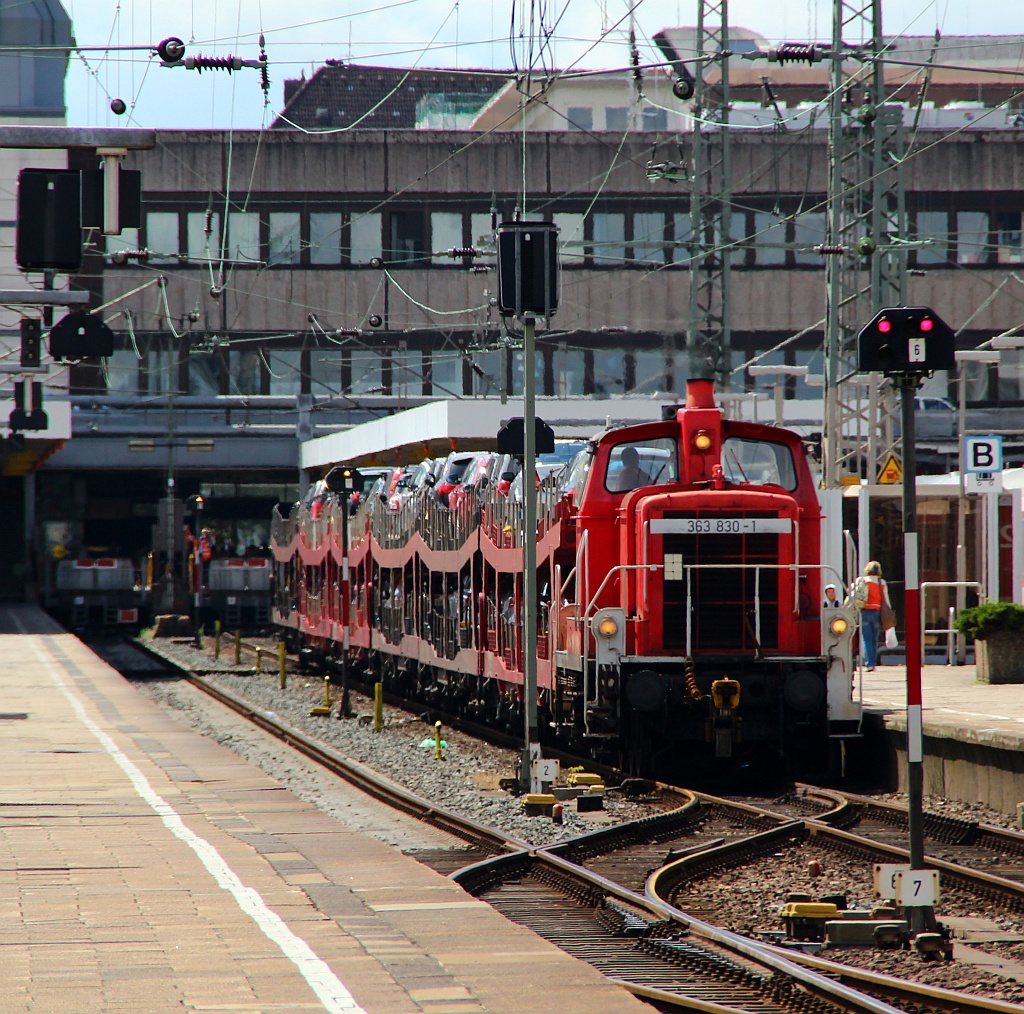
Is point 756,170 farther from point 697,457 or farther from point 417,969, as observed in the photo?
point 417,969

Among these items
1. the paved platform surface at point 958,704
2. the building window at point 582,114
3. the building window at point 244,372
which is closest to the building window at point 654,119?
the building window at point 582,114

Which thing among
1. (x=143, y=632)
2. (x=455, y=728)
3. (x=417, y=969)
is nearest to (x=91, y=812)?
(x=417, y=969)

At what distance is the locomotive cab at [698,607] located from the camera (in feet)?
49.8

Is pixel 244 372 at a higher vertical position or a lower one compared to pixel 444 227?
lower

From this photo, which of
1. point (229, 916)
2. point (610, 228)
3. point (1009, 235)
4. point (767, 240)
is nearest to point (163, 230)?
point (610, 228)

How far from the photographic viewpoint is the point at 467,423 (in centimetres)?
3238

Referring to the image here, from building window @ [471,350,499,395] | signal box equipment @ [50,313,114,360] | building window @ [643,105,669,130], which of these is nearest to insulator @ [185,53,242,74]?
signal box equipment @ [50,313,114,360]

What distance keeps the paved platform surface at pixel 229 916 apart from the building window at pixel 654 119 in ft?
179

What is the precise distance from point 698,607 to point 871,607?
726 cm

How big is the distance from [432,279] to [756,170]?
11.0m

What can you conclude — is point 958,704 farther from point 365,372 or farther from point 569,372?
point 365,372

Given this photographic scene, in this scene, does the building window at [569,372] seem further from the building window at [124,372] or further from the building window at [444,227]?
the building window at [124,372]

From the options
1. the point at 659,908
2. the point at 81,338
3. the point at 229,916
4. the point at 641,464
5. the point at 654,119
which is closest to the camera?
the point at 229,916

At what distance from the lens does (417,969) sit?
266 inches
